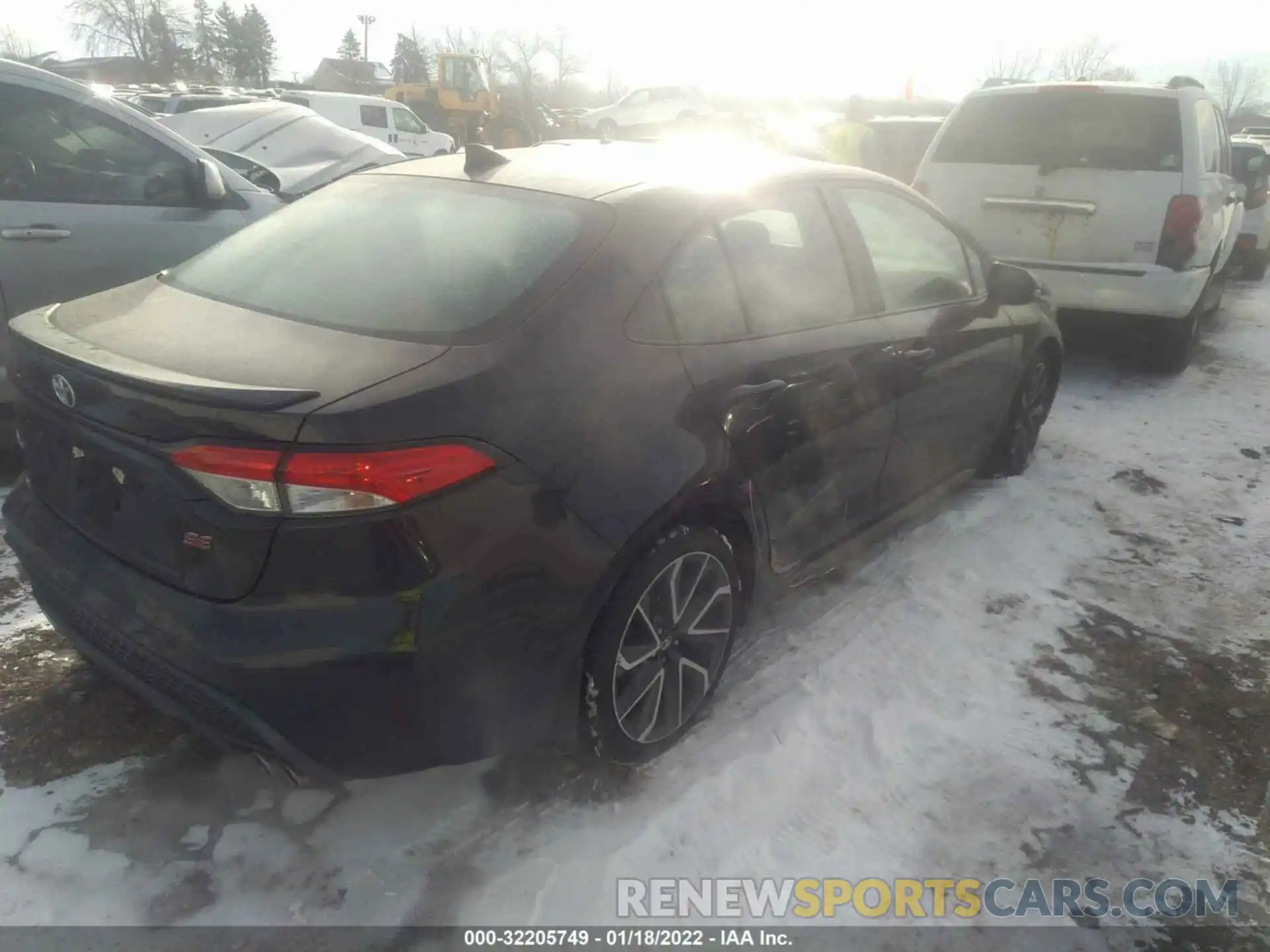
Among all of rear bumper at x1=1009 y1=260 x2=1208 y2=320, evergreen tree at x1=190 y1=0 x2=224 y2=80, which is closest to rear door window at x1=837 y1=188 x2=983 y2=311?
rear bumper at x1=1009 y1=260 x2=1208 y2=320

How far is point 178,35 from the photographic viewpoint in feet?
230

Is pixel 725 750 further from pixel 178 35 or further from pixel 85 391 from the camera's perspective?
pixel 178 35

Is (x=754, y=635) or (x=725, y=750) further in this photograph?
(x=754, y=635)

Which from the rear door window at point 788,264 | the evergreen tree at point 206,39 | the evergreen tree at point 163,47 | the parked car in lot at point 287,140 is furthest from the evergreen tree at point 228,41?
the rear door window at point 788,264

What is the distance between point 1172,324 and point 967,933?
5464 millimetres

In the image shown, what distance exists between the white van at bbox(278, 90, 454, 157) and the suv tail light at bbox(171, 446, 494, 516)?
19.0m

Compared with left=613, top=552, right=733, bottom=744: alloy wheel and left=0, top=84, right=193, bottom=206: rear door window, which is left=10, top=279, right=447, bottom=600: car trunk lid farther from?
left=0, top=84, right=193, bottom=206: rear door window

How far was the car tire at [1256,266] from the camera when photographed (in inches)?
436

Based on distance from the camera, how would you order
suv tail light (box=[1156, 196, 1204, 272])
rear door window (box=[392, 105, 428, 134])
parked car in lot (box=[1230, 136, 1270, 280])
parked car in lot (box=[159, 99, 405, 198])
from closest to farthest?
1. suv tail light (box=[1156, 196, 1204, 272])
2. parked car in lot (box=[1230, 136, 1270, 280])
3. parked car in lot (box=[159, 99, 405, 198])
4. rear door window (box=[392, 105, 428, 134])

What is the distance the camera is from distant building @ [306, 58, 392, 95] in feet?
200

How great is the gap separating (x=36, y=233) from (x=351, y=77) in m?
68.6

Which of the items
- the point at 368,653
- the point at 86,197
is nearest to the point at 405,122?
the point at 86,197

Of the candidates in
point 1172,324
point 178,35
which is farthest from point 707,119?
point 178,35

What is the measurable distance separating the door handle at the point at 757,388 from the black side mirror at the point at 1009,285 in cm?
181
